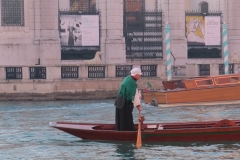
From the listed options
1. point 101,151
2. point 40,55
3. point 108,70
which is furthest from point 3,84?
point 101,151

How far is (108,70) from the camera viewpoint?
128ft

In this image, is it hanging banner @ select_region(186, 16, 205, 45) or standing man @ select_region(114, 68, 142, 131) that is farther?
hanging banner @ select_region(186, 16, 205, 45)

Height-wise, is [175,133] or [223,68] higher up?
[223,68]

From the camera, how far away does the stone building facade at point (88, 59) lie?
1511 inches

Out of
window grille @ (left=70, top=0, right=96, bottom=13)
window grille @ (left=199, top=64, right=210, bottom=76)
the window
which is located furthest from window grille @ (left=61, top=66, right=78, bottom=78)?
window grille @ (left=70, top=0, right=96, bottom=13)

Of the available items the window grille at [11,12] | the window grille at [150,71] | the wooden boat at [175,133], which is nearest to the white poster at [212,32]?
the window grille at [150,71]

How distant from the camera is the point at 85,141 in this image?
20.8 meters

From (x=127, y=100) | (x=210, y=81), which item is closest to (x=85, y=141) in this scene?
(x=127, y=100)

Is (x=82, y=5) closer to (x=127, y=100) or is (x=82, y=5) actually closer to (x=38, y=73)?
(x=38, y=73)

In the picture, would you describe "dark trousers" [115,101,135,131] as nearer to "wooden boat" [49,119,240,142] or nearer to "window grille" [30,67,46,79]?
"wooden boat" [49,119,240,142]

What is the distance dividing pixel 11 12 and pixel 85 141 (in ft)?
91.1

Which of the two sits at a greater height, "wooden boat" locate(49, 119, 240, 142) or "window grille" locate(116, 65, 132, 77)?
"window grille" locate(116, 65, 132, 77)

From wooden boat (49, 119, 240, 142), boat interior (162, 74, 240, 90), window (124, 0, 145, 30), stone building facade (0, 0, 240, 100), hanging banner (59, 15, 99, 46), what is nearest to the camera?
wooden boat (49, 119, 240, 142)

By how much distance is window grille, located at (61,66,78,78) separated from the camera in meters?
38.7
